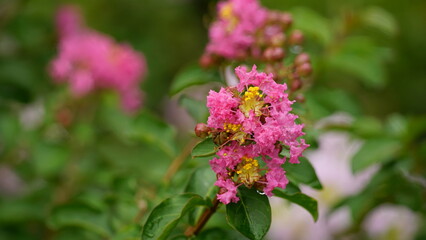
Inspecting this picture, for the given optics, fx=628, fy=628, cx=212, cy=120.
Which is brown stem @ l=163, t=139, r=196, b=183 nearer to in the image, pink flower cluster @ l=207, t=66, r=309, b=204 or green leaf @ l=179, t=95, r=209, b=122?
green leaf @ l=179, t=95, r=209, b=122

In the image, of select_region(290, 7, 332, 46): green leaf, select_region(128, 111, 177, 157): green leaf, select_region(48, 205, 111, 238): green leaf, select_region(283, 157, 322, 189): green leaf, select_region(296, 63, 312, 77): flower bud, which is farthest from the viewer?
select_region(290, 7, 332, 46): green leaf

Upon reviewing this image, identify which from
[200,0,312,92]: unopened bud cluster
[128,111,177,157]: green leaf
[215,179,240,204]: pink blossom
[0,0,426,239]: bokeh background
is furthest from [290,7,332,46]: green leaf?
[215,179,240,204]: pink blossom

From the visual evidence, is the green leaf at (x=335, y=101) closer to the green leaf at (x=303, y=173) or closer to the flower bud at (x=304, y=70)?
the flower bud at (x=304, y=70)

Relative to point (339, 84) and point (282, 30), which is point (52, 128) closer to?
point (282, 30)

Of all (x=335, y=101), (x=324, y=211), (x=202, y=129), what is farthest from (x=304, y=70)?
(x=324, y=211)

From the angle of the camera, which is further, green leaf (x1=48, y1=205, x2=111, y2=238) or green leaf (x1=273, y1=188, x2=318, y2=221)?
green leaf (x1=48, y1=205, x2=111, y2=238)

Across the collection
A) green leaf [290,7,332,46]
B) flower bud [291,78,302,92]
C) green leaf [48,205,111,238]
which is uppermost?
green leaf [290,7,332,46]
